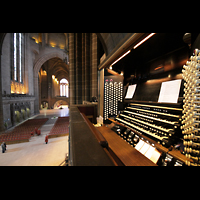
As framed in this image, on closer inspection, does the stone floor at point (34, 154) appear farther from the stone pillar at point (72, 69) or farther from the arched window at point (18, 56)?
the arched window at point (18, 56)

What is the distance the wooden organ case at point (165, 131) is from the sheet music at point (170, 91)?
2.6 inches

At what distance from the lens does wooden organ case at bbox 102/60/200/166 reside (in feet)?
4.22

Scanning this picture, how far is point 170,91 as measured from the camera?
2400 mm

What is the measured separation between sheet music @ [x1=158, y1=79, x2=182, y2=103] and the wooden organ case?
65 mm

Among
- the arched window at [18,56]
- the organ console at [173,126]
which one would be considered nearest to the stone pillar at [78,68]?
the organ console at [173,126]

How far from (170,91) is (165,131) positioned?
112 centimetres

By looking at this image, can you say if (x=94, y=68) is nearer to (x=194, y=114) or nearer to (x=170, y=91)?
(x=170, y=91)

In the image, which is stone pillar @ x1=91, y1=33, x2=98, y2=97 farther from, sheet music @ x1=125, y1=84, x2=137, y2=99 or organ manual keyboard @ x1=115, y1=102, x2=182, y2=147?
organ manual keyboard @ x1=115, y1=102, x2=182, y2=147

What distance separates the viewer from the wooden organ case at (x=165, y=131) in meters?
1.29

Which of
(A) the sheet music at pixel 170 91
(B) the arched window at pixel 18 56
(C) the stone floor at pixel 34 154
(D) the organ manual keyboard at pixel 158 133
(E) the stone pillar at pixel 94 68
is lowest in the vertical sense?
(C) the stone floor at pixel 34 154

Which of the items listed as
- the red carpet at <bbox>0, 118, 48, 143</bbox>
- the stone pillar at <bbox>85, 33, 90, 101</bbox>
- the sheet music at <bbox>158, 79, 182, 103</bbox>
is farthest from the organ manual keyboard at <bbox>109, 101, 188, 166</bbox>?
the red carpet at <bbox>0, 118, 48, 143</bbox>

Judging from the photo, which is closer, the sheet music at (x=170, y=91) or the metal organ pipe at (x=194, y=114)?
the metal organ pipe at (x=194, y=114)

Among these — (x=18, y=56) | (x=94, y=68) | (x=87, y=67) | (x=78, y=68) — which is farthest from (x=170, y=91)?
(x=18, y=56)

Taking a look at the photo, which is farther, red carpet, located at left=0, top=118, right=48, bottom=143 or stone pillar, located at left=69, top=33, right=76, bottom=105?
stone pillar, located at left=69, top=33, right=76, bottom=105
